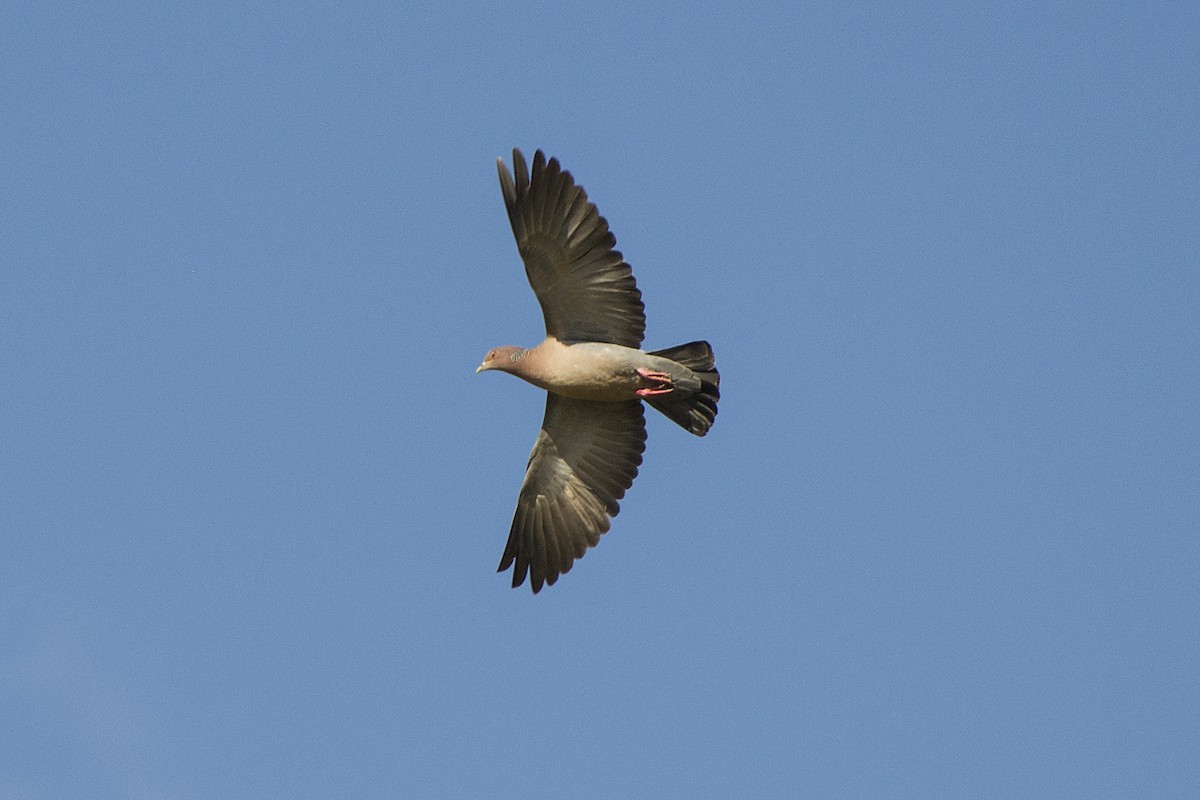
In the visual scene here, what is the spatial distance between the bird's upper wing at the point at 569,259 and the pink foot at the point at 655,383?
29 cm

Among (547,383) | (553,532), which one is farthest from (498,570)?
(547,383)

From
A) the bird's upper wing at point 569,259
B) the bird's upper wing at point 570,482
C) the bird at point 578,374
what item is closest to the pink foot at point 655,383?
the bird at point 578,374

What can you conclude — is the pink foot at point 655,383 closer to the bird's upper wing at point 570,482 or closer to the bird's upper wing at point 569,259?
the bird's upper wing at point 569,259

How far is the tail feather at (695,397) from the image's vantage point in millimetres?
15312

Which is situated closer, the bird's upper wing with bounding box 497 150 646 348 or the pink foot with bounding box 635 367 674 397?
the bird's upper wing with bounding box 497 150 646 348

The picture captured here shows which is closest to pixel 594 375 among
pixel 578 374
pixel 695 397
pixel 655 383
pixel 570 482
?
pixel 578 374

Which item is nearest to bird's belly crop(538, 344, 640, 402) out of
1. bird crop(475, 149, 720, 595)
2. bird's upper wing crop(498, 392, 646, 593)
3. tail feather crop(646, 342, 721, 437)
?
bird crop(475, 149, 720, 595)

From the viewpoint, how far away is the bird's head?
15.5m

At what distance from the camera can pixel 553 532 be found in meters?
16.4

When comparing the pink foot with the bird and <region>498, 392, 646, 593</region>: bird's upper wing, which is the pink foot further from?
<region>498, 392, 646, 593</region>: bird's upper wing

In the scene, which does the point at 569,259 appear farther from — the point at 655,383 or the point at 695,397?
the point at 695,397

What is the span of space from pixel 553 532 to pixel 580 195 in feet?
10.7

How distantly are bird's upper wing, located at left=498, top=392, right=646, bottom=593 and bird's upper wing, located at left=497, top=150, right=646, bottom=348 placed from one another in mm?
876

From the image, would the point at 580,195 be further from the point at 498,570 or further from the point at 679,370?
the point at 498,570
